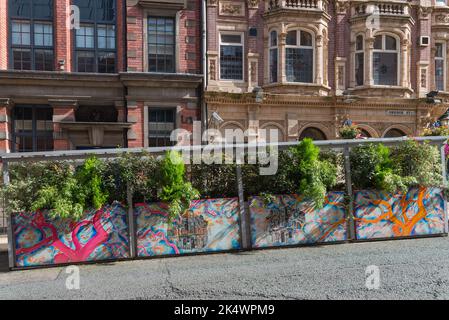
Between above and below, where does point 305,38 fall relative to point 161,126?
above

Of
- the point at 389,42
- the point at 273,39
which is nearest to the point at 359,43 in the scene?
the point at 389,42

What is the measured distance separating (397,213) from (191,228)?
5079mm

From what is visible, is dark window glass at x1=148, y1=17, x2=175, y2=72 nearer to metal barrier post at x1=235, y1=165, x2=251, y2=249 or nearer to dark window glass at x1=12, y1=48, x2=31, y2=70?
dark window glass at x1=12, y1=48, x2=31, y2=70

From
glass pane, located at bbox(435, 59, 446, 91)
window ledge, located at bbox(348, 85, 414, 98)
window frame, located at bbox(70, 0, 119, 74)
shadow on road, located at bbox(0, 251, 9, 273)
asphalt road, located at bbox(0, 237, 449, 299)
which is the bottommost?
shadow on road, located at bbox(0, 251, 9, 273)

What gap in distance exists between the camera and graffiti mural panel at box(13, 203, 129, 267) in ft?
23.3

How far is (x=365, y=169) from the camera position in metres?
8.28

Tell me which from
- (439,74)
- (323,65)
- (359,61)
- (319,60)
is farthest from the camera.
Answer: (439,74)

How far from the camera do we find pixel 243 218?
26.0 ft

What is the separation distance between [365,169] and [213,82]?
891 centimetres

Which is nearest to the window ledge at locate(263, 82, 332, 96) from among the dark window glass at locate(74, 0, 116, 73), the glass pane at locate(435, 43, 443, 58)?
the glass pane at locate(435, 43, 443, 58)

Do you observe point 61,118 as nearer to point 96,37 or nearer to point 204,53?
point 96,37

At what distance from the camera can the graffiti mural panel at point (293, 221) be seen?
7922 mm

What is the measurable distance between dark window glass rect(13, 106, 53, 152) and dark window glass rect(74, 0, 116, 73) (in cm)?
258
